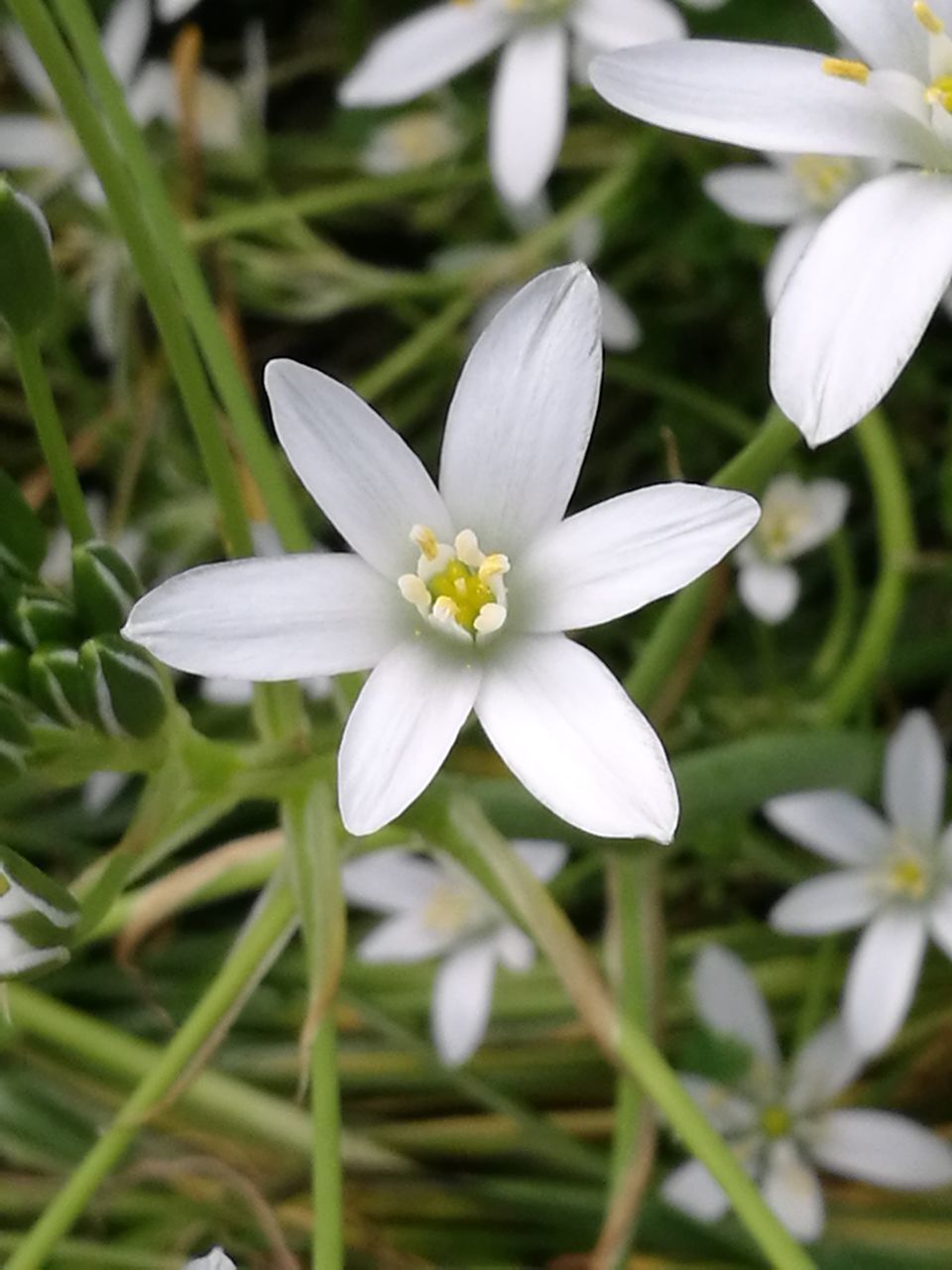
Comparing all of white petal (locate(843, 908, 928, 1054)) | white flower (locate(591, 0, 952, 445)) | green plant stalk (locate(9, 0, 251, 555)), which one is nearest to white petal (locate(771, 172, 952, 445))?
white flower (locate(591, 0, 952, 445))

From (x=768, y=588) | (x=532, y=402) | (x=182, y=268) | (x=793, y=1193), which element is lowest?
(x=793, y=1193)

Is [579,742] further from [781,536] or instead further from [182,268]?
[781,536]

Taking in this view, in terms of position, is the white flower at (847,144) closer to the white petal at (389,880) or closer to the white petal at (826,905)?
the white petal at (826,905)

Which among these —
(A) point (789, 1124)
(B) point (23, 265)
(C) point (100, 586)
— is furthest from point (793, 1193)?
(B) point (23, 265)

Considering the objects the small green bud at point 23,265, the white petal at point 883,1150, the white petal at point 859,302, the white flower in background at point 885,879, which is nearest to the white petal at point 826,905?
the white flower in background at point 885,879

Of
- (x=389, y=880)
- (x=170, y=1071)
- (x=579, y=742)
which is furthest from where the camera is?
(x=389, y=880)

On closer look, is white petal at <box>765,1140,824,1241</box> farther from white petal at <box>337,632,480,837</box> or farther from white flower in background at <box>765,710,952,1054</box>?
white petal at <box>337,632,480,837</box>

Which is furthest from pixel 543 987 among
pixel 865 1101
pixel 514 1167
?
pixel 865 1101
